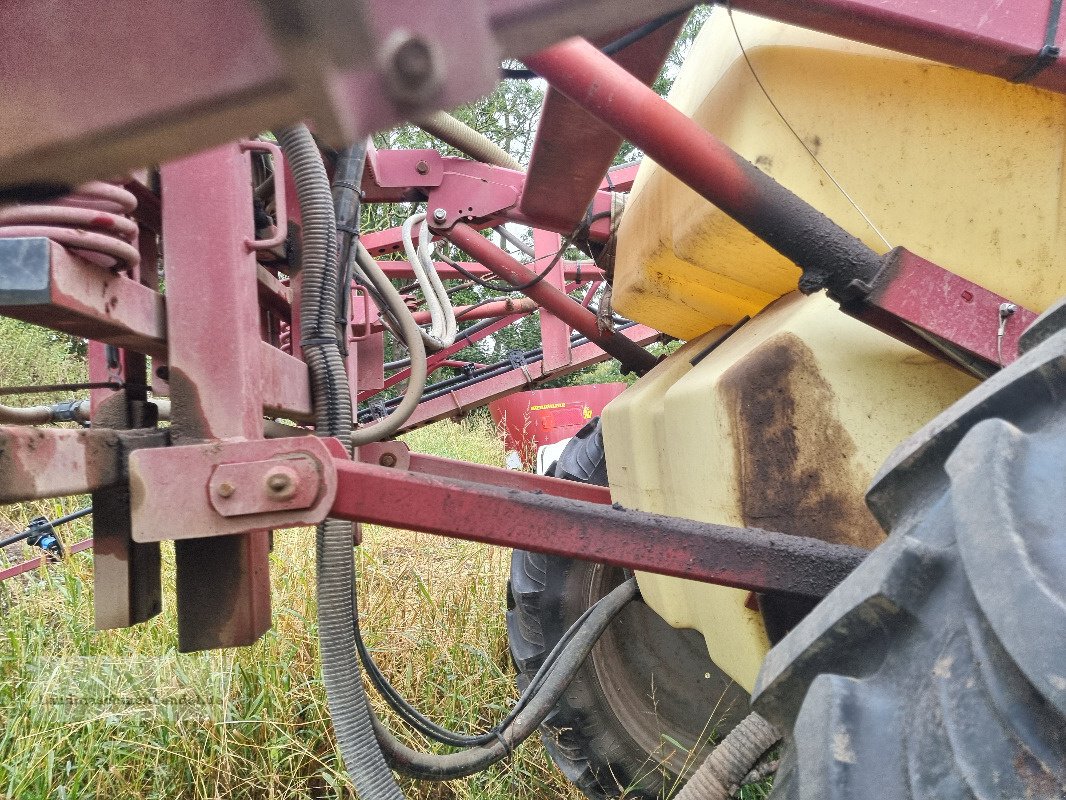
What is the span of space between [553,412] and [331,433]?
7.53 metres

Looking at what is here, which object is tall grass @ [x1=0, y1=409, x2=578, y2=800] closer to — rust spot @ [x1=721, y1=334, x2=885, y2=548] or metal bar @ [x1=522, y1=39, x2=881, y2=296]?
rust spot @ [x1=721, y1=334, x2=885, y2=548]

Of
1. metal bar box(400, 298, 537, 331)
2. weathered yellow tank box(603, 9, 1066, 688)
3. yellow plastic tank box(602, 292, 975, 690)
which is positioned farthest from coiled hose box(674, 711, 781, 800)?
metal bar box(400, 298, 537, 331)

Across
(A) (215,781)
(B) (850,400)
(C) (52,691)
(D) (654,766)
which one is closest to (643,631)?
(D) (654,766)

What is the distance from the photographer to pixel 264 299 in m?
Result: 1.59

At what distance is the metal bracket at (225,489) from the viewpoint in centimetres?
98

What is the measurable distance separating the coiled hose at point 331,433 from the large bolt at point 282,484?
11.9 inches

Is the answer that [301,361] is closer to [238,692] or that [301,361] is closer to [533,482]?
[533,482]

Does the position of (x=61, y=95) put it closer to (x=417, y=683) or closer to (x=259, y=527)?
(x=259, y=527)

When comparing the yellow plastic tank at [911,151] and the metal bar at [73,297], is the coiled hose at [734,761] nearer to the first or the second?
the yellow plastic tank at [911,151]

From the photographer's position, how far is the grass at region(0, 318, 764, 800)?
1.86 meters

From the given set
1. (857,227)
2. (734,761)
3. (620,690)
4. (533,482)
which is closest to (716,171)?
(857,227)

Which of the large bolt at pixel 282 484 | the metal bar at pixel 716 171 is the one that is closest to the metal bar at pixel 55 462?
the large bolt at pixel 282 484

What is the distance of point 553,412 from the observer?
29.1 feet

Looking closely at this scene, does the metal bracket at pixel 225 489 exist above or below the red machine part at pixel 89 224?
below
